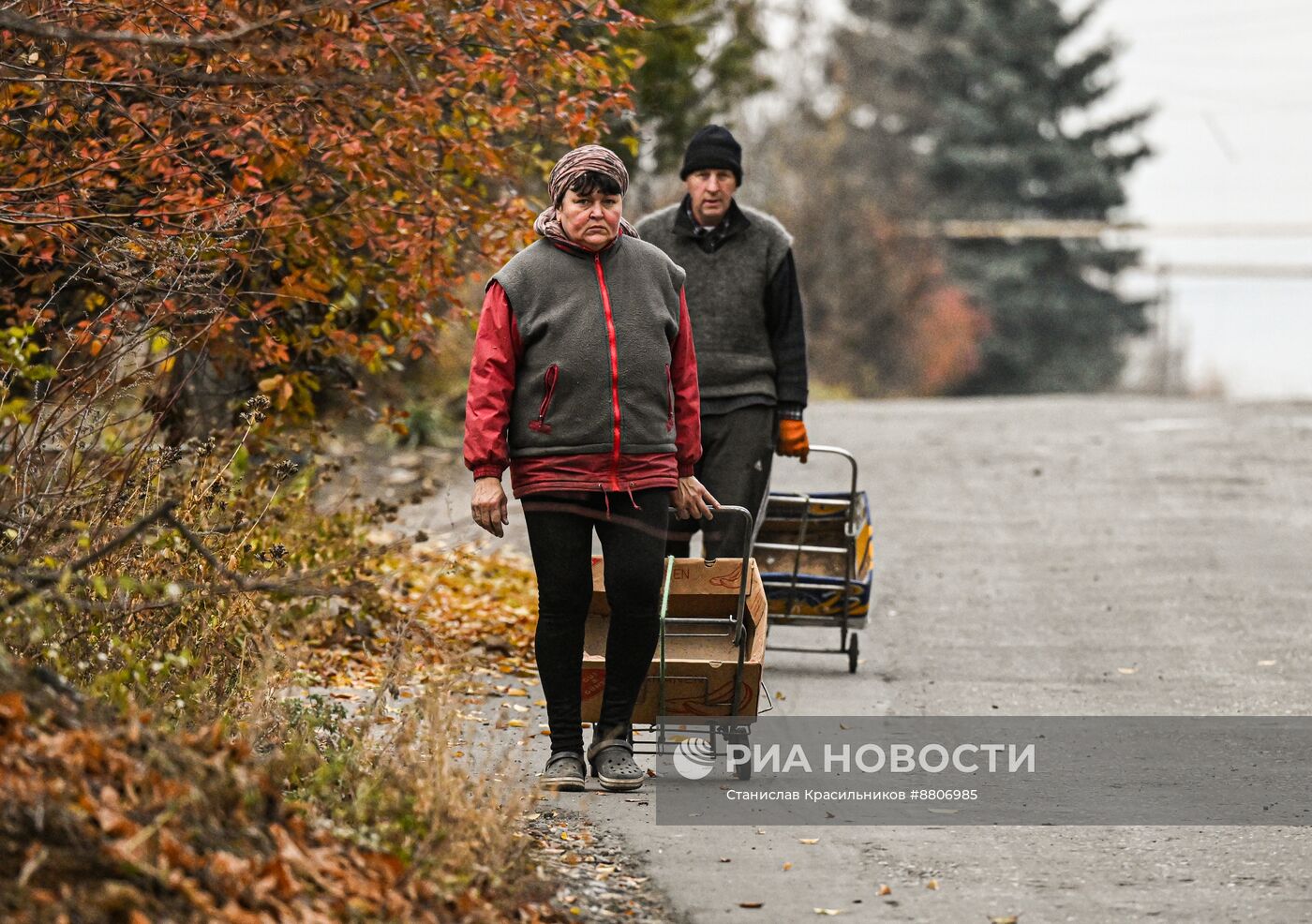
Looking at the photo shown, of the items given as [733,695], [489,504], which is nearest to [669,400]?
[489,504]

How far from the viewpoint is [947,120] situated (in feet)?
153

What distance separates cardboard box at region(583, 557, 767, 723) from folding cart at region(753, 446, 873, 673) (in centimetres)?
137

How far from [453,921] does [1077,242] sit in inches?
1686

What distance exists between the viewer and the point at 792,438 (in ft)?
25.6

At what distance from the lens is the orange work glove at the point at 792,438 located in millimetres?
7793

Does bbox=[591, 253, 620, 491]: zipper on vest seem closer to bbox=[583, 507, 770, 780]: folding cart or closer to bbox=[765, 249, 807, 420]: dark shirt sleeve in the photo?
bbox=[583, 507, 770, 780]: folding cart

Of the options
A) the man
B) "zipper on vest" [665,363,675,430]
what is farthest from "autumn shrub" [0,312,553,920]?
the man

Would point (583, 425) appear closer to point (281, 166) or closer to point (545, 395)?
point (545, 395)

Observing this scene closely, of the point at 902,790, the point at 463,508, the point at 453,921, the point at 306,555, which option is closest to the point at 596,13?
the point at 306,555

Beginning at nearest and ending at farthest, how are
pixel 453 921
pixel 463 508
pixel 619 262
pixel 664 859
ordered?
pixel 453 921
pixel 664 859
pixel 619 262
pixel 463 508

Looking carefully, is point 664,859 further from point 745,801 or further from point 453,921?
point 453,921

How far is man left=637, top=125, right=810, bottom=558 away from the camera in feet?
25.3

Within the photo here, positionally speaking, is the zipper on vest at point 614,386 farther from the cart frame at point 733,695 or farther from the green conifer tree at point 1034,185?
the green conifer tree at point 1034,185

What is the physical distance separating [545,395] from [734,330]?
189 cm
